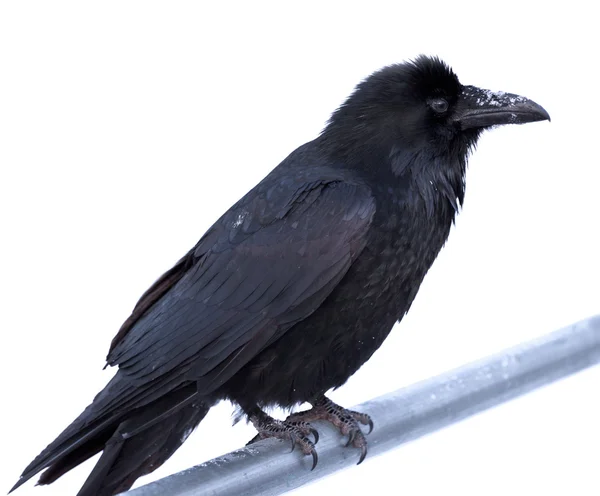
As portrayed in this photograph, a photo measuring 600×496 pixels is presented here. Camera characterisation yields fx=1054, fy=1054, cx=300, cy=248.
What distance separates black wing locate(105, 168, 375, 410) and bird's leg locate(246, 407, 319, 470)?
292 millimetres

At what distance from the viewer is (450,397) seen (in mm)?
2982

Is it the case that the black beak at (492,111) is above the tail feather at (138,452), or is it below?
above

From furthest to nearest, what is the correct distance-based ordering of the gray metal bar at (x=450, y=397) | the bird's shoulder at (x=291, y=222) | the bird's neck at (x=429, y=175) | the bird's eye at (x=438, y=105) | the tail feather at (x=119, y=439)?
the bird's eye at (x=438, y=105), the bird's neck at (x=429, y=175), the bird's shoulder at (x=291, y=222), the tail feather at (x=119, y=439), the gray metal bar at (x=450, y=397)

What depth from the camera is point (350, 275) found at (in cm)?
348

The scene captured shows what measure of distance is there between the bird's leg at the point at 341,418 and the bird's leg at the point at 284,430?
0.19ft

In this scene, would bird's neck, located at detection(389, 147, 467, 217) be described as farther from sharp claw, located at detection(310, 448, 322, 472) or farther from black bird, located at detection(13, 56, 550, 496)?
sharp claw, located at detection(310, 448, 322, 472)

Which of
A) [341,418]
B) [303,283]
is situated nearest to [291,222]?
[303,283]

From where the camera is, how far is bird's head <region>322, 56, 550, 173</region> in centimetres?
370

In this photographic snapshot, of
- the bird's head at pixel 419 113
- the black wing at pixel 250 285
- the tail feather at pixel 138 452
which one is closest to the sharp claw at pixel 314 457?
the black wing at pixel 250 285

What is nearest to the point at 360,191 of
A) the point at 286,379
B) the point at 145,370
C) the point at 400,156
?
the point at 400,156

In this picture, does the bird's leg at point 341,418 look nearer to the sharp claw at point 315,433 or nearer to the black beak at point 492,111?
the sharp claw at point 315,433

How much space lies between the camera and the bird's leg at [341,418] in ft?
11.0

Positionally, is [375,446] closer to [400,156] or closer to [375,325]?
[375,325]

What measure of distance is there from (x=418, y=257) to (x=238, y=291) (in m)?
0.62
